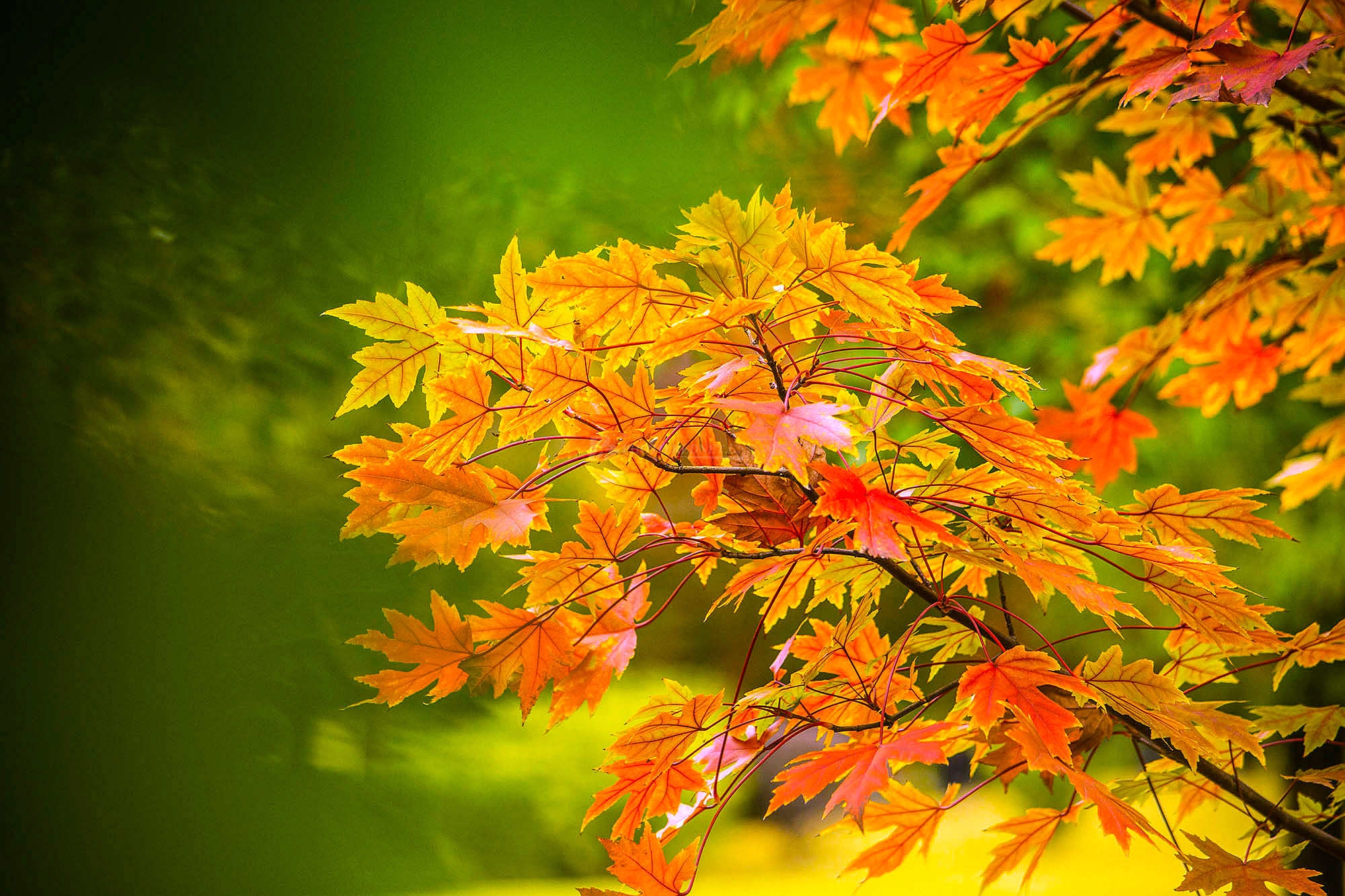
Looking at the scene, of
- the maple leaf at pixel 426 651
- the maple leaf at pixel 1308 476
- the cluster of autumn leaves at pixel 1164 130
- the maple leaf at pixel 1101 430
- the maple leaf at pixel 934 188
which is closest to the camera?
the maple leaf at pixel 426 651

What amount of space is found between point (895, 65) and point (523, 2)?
1.27 m

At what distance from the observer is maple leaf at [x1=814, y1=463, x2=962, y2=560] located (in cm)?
41

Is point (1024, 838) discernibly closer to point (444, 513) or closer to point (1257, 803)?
point (1257, 803)

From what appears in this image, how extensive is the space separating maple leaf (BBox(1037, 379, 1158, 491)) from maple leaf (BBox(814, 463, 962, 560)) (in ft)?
3.45

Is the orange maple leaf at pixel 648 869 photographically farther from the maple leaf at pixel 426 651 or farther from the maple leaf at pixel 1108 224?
the maple leaf at pixel 1108 224

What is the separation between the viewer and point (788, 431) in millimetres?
379

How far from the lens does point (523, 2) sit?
2039 mm

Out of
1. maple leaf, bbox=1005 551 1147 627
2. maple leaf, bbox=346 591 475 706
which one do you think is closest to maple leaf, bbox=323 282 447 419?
maple leaf, bbox=346 591 475 706

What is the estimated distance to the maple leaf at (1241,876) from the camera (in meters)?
0.54

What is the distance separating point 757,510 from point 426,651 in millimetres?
213

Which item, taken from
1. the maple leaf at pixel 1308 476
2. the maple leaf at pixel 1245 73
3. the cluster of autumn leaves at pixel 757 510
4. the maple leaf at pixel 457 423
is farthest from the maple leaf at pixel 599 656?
the maple leaf at pixel 1308 476

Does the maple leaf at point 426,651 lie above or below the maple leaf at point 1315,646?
above

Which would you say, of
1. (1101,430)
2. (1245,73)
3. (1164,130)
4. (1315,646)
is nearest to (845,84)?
(1164,130)

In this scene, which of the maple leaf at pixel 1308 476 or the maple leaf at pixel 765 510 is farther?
the maple leaf at pixel 1308 476
